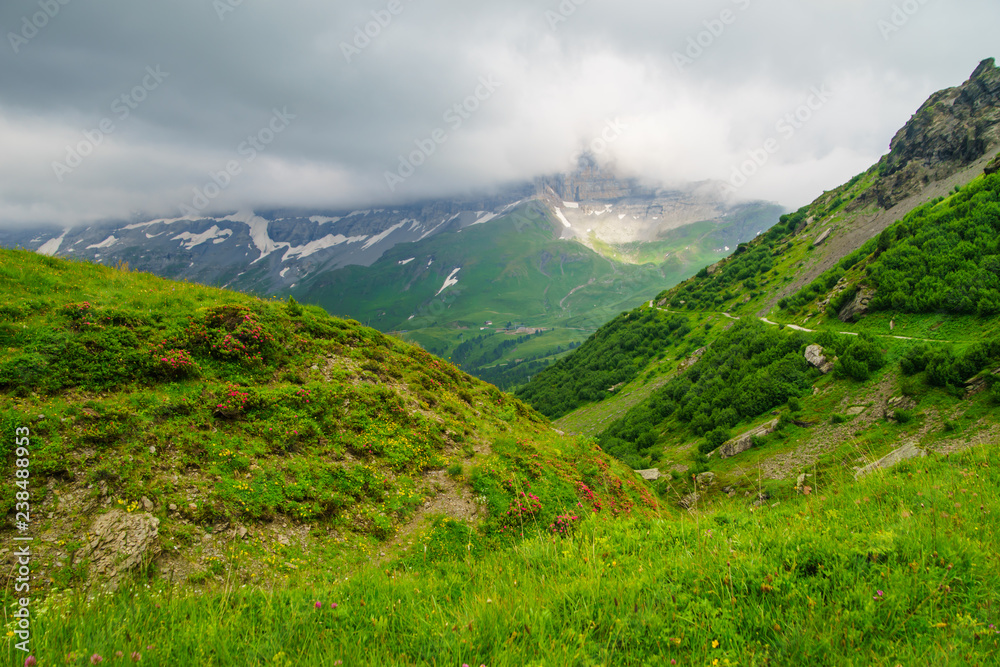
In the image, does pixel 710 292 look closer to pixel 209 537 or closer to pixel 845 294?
pixel 845 294

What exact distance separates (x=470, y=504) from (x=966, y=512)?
30.1ft

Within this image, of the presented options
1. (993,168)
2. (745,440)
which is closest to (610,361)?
(993,168)

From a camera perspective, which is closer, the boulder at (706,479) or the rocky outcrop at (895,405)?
the rocky outcrop at (895,405)

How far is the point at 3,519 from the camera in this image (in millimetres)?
6324

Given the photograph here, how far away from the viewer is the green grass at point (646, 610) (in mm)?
3340

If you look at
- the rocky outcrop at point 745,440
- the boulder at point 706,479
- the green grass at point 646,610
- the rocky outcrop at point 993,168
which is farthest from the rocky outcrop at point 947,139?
the green grass at point 646,610

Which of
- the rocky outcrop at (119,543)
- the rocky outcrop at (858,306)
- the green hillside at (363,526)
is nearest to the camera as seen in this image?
the green hillside at (363,526)

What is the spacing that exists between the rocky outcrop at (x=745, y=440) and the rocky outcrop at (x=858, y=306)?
19.0 m

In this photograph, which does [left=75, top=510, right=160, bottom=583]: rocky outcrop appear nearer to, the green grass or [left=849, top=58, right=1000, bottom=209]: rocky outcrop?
the green grass

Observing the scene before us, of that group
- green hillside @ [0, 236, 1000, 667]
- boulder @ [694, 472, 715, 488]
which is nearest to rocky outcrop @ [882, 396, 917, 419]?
boulder @ [694, 472, 715, 488]

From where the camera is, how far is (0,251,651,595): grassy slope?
24.1 ft

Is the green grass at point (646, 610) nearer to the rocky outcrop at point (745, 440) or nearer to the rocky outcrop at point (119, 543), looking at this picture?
the rocky outcrop at point (119, 543)

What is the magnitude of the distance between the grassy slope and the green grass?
2.71 metres

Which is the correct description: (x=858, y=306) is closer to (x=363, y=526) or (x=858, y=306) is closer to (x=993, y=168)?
(x=993, y=168)
